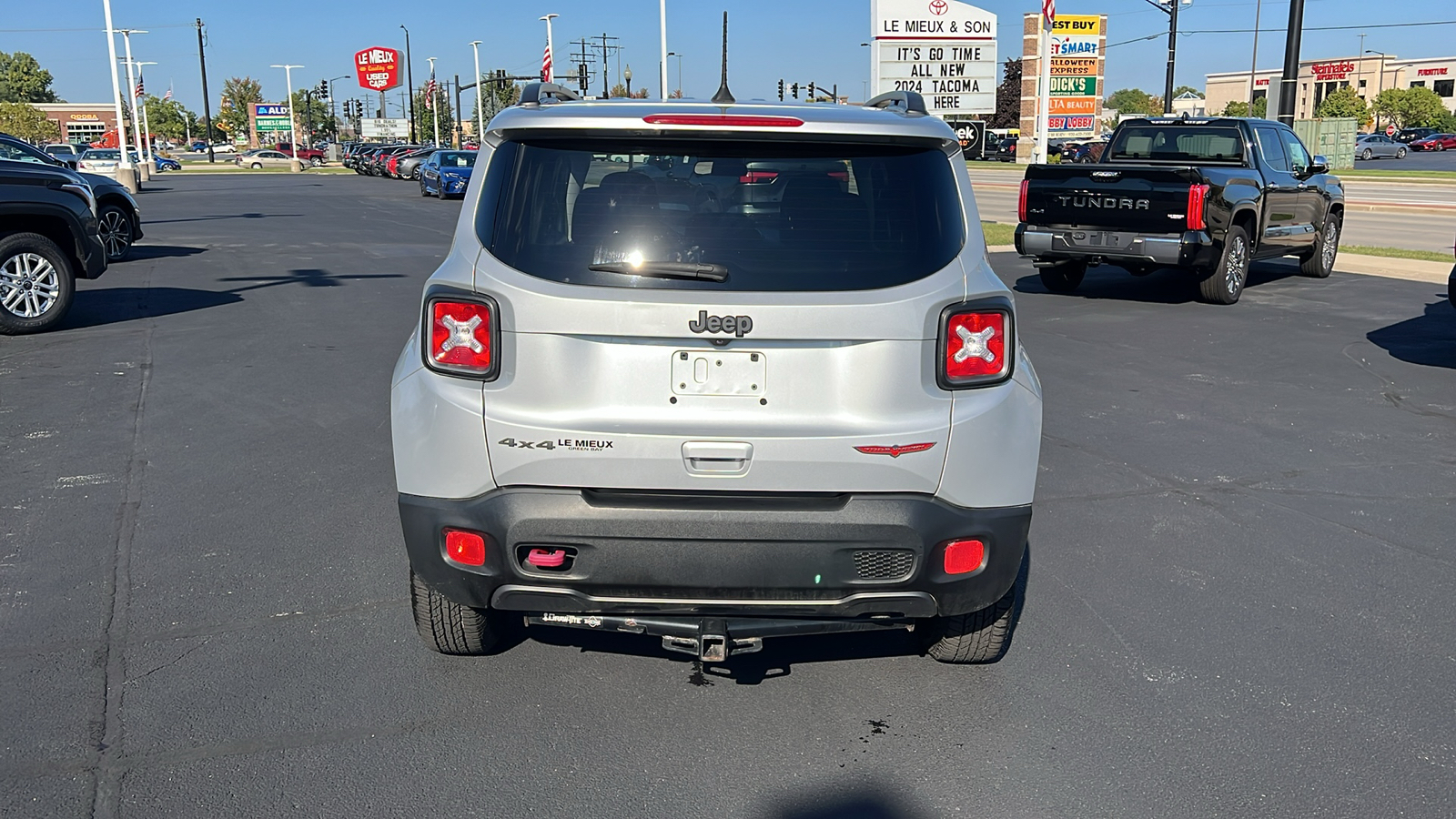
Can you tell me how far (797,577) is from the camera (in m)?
3.41

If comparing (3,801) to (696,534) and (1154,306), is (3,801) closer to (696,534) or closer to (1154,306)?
(696,534)

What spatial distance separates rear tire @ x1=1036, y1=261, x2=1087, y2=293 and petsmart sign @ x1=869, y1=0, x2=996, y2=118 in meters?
21.0

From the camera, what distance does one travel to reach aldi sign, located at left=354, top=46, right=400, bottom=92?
376ft

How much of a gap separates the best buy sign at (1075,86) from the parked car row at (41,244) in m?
32.3

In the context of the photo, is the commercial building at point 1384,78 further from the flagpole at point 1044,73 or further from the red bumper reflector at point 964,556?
the red bumper reflector at point 964,556

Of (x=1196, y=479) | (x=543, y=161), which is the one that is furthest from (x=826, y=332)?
(x=1196, y=479)

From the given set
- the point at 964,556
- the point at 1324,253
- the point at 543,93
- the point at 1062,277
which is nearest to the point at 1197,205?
the point at 1062,277

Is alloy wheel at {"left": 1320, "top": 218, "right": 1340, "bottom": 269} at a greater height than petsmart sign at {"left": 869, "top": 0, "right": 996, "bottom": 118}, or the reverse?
petsmart sign at {"left": 869, "top": 0, "right": 996, "bottom": 118}

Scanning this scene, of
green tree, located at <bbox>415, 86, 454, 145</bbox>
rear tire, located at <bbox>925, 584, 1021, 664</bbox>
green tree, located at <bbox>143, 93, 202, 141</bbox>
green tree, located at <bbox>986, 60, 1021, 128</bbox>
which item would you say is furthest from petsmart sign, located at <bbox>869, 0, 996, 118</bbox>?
green tree, located at <bbox>143, 93, 202, 141</bbox>

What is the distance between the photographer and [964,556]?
354cm

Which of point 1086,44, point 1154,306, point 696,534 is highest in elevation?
point 1086,44

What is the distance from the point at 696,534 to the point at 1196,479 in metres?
4.17

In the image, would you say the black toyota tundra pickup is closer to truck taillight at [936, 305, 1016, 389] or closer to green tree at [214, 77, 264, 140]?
truck taillight at [936, 305, 1016, 389]

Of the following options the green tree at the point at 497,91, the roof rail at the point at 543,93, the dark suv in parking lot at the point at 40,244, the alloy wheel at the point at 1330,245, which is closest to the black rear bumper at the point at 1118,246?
the alloy wheel at the point at 1330,245
